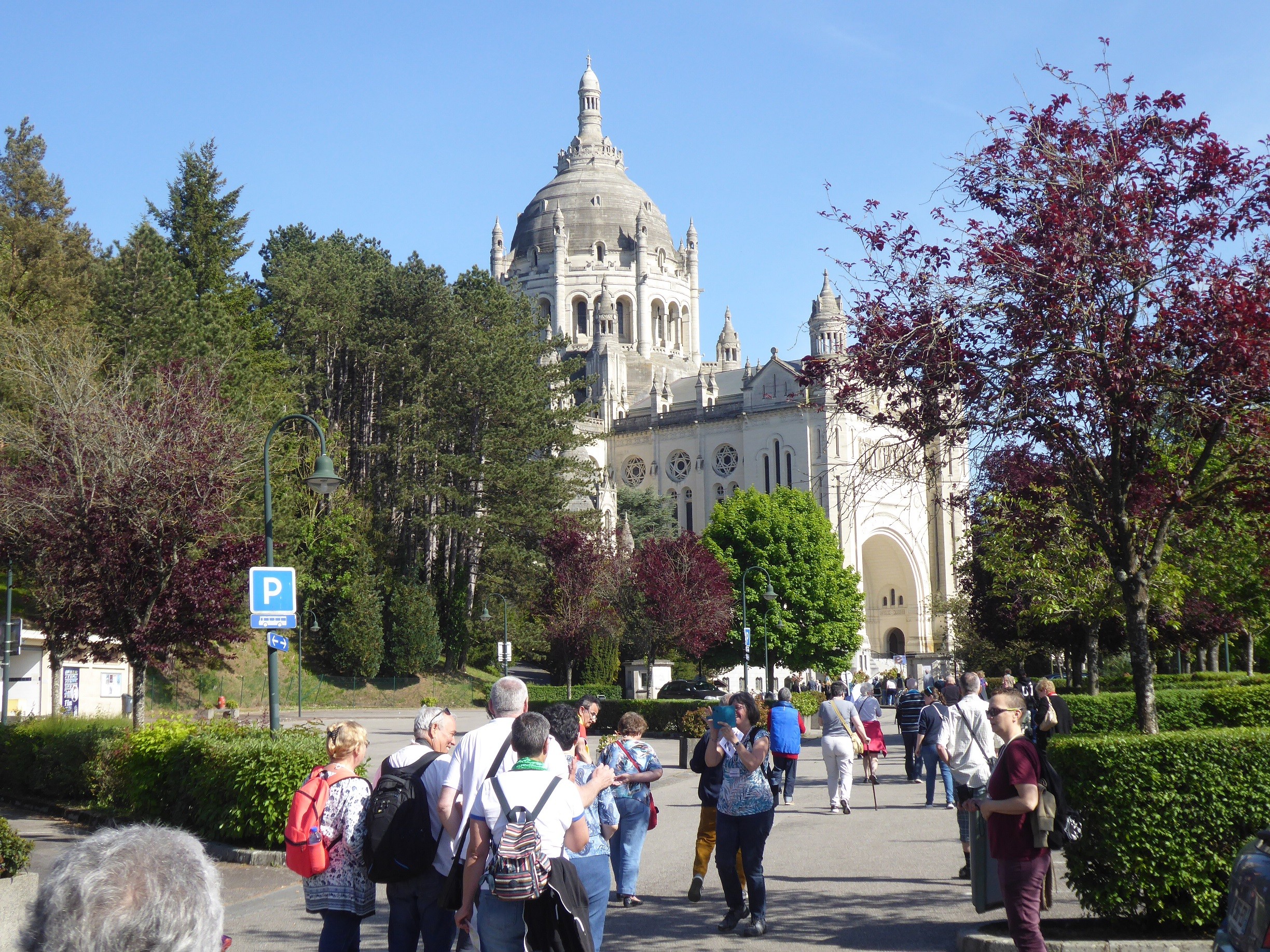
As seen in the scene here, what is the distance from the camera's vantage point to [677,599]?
42969 mm

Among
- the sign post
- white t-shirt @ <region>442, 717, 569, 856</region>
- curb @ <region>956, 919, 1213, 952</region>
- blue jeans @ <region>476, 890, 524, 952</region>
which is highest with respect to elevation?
the sign post

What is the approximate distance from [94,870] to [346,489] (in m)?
48.5

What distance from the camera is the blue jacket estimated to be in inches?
483

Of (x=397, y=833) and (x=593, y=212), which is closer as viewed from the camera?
(x=397, y=833)

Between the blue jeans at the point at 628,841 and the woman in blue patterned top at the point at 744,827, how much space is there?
34.0 inches

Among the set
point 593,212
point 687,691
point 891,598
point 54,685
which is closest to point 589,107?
point 593,212

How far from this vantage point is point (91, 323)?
38188 mm

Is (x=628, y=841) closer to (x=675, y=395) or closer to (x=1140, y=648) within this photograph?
(x=1140, y=648)

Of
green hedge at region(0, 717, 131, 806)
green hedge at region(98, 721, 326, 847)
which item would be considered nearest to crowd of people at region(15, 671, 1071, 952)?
green hedge at region(98, 721, 326, 847)

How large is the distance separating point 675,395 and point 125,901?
9179 centimetres

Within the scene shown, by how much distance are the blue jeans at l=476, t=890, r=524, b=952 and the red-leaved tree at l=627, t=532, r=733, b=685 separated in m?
37.0

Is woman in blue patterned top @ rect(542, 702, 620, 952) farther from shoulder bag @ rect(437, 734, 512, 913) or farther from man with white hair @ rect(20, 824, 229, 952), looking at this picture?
man with white hair @ rect(20, 824, 229, 952)

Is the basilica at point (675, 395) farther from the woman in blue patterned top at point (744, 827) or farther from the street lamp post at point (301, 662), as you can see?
the woman in blue patterned top at point (744, 827)

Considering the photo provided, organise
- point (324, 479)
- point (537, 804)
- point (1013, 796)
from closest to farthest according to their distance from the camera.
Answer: point (537, 804)
point (1013, 796)
point (324, 479)
